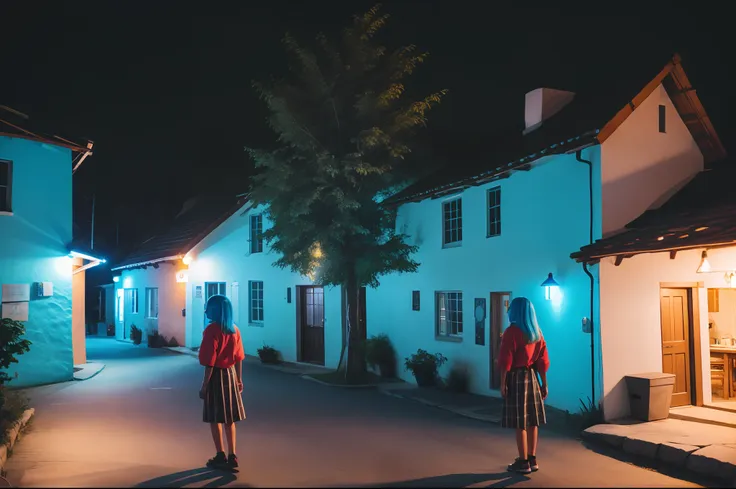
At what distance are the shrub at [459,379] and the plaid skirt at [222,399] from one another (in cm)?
800

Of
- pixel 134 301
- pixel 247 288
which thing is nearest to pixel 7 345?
pixel 247 288

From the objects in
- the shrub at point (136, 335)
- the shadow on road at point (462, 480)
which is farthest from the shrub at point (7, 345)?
the shrub at point (136, 335)

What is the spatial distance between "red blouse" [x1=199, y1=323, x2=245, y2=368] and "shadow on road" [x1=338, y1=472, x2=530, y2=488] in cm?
209

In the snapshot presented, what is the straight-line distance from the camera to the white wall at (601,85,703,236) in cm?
1188

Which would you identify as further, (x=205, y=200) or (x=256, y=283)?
(x=205, y=200)

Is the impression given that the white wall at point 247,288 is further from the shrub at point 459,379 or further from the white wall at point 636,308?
the white wall at point 636,308

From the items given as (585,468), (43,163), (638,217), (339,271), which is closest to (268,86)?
(339,271)

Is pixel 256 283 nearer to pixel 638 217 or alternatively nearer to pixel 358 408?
pixel 358 408

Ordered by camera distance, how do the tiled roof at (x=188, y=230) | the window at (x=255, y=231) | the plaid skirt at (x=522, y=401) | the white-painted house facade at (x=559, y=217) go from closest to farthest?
the plaid skirt at (x=522, y=401) < the white-painted house facade at (x=559, y=217) < the window at (x=255, y=231) < the tiled roof at (x=188, y=230)

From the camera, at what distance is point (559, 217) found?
12688 mm

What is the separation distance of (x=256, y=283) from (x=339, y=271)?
8.00 m

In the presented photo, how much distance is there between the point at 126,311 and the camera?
108ft

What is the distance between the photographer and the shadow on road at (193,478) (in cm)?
756

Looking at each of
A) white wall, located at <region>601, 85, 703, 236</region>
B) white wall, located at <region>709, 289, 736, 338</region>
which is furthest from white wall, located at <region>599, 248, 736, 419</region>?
white wall, located at <region>709, 289, 736, 338</region>
